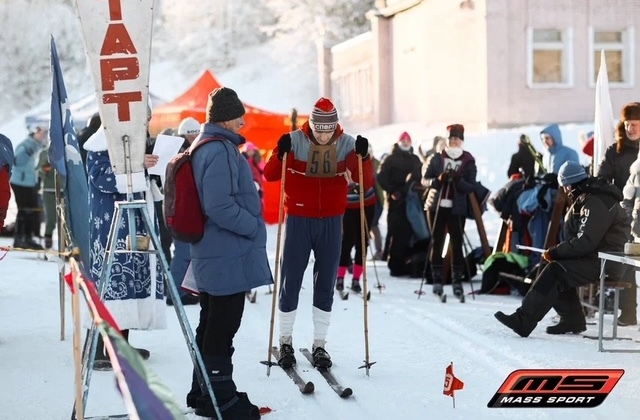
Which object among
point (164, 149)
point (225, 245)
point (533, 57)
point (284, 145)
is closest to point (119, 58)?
point (225, 245)

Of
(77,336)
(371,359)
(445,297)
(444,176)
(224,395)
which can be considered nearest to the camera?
(77,336)

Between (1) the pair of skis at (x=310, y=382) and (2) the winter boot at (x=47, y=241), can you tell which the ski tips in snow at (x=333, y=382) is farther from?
(2) the winter boot at (x=47, y=241)

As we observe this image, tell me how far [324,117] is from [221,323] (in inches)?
72.5

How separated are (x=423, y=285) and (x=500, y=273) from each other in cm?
131

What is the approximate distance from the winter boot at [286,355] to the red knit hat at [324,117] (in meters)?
1.42

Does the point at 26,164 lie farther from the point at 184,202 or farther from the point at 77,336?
the point at 77,336

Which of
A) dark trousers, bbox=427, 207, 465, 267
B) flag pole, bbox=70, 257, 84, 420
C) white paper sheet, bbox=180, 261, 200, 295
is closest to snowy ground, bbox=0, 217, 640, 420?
dark trousers, bbox=427, 207, 465, 267

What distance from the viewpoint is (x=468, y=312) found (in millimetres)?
10250

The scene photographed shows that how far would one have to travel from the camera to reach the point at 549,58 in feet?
91.7

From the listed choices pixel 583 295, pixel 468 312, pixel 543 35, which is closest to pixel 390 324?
pixel 468 312

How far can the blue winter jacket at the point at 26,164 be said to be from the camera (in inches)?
667

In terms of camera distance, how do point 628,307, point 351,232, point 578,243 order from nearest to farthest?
point 578,243 → point 628,307 → point 351,232

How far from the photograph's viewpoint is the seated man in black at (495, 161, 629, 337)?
8445 mm

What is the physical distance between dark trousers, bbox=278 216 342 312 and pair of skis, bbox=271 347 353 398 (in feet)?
1.36
